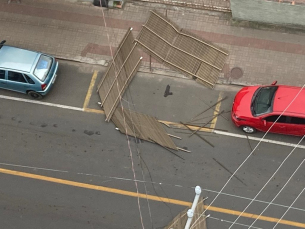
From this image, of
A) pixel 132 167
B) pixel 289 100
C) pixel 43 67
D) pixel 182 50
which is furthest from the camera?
pixel 182 50

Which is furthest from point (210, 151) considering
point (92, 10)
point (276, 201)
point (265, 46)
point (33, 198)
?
point (92, 10)

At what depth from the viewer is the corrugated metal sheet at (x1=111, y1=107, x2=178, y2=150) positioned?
1386cm

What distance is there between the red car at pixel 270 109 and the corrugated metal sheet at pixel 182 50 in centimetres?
170

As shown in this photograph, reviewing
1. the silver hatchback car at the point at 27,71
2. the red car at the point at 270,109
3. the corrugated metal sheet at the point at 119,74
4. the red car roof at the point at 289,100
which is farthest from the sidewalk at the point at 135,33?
the red car roof at the point at 289,100

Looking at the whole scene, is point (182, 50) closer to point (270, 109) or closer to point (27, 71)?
point (270, 109)

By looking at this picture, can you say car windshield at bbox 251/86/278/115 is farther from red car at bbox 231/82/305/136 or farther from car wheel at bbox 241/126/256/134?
car wheel at bbox 241/126/256/134

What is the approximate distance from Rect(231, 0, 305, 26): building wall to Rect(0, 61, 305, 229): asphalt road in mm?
3335

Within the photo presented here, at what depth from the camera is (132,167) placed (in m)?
13.6

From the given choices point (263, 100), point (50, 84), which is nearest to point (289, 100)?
point (263, 100)

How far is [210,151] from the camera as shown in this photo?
13648 millimetres

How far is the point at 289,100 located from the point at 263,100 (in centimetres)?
86

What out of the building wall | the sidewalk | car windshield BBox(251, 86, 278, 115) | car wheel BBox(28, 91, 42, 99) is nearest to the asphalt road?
car wheel BBox(28, 91, 42, 99)

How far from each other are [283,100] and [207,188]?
3930 mm

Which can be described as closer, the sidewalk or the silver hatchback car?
the silver hatchback car
